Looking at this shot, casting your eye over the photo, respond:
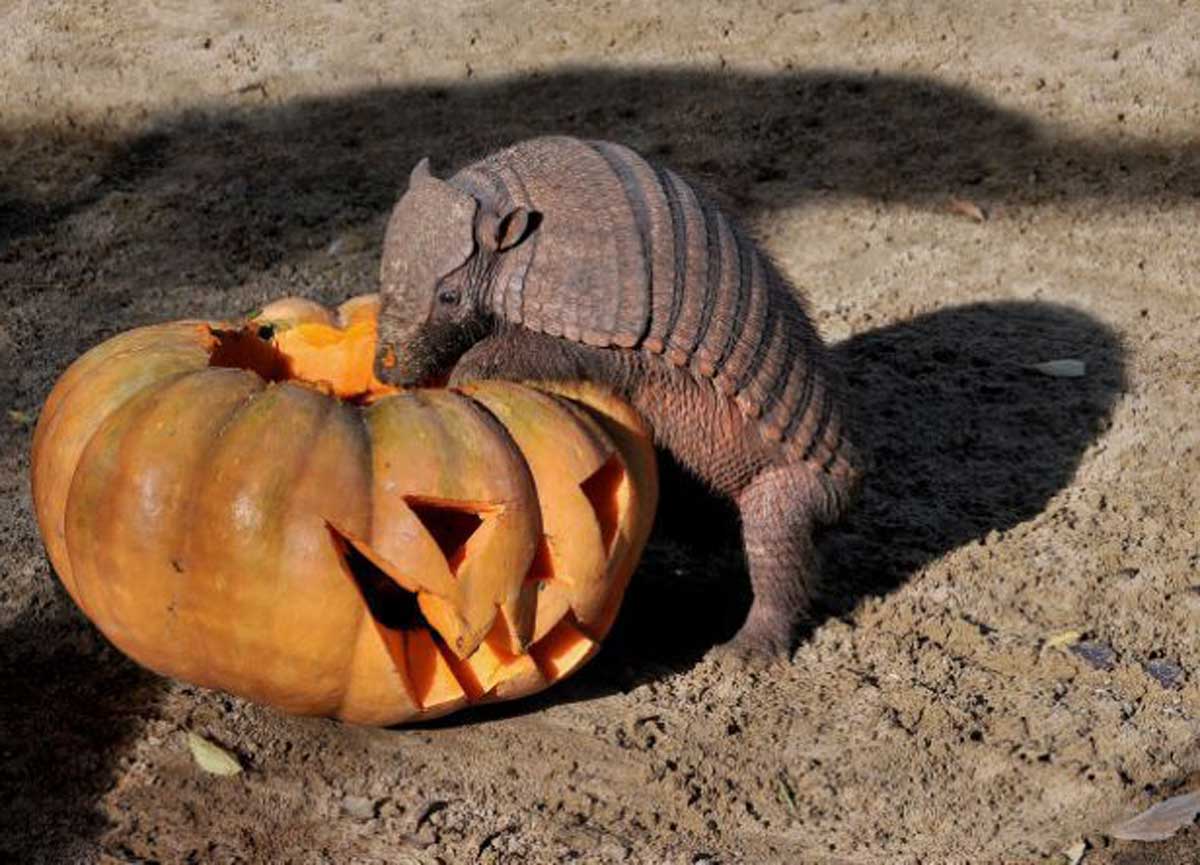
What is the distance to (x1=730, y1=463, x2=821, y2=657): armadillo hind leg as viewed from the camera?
448 centimetres

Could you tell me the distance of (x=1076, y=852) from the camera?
3.83 metres

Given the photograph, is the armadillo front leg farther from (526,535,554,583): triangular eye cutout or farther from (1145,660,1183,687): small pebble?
(1145,660,1183,687): small pebble

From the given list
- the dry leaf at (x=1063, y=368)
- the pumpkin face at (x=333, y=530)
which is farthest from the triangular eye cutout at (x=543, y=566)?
the dry leaf at (x=1063, y=368)

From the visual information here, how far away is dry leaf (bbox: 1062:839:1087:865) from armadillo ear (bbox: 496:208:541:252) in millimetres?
1862

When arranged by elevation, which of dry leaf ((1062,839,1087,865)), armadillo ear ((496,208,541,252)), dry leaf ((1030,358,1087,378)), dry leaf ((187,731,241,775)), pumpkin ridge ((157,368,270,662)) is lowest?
dry leaf ((1062,839,1087,865))

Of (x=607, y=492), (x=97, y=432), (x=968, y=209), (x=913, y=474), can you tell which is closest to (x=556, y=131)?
(x=968, y=209)

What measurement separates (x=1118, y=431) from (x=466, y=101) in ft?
10.7

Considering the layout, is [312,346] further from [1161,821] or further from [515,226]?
[1161,821]

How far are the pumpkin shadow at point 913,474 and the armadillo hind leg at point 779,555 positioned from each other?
13 cm

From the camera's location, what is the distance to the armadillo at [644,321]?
4230 millimetres

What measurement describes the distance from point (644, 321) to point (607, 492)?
42 cm

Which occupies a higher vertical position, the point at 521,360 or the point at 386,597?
the point at 521,360

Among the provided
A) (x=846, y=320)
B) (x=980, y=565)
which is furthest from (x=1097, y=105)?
(x=980, y=565)

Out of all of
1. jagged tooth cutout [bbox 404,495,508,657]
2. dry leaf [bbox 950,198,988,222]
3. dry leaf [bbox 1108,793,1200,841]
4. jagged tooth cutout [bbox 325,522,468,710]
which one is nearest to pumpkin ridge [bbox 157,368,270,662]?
jagged tooth cutout [bbox 325,522,468,710]
